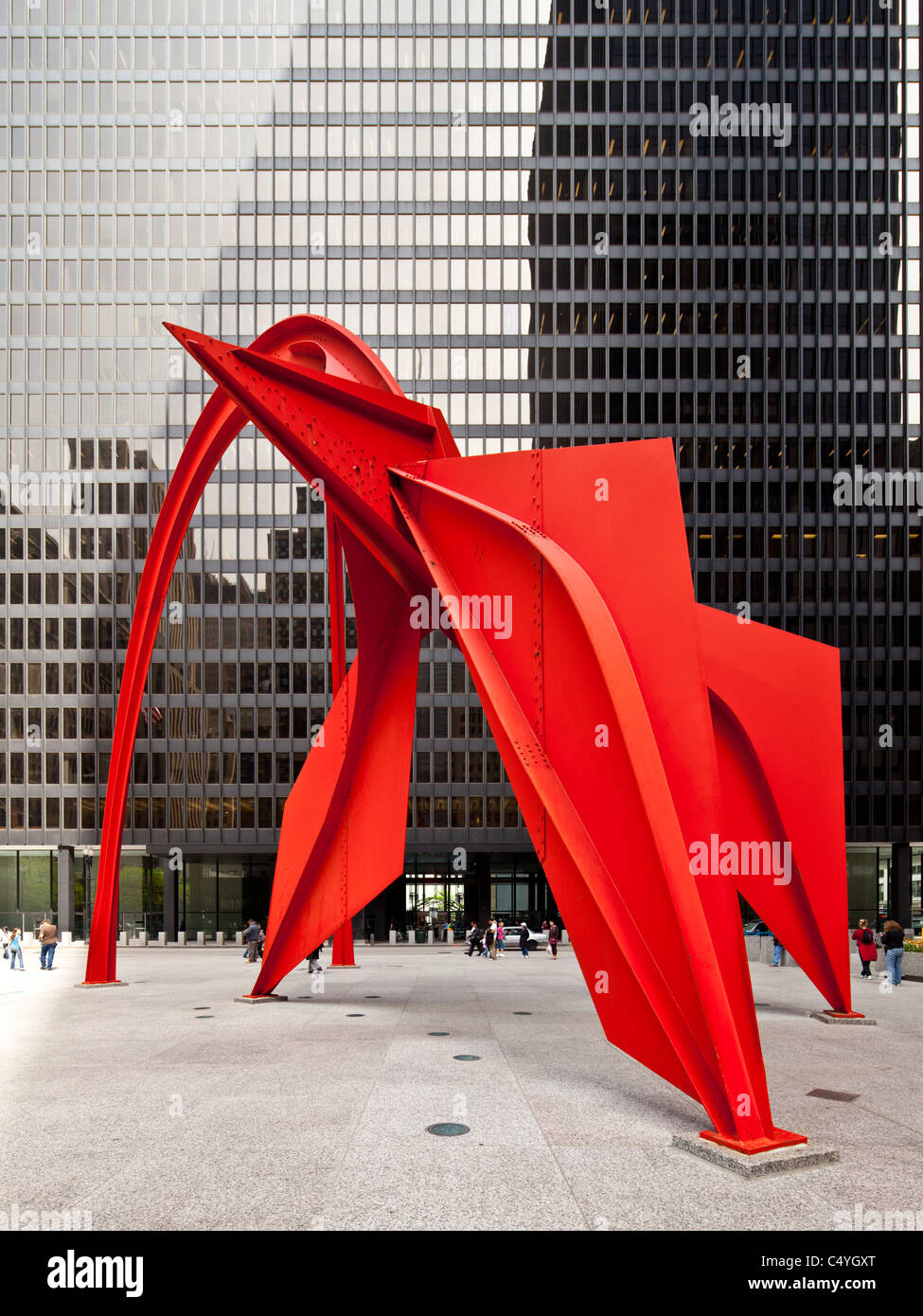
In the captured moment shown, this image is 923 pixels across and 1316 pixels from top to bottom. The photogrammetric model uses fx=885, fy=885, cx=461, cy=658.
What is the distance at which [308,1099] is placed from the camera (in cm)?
930

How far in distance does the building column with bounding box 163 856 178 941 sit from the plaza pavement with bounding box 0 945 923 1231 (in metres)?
37.5

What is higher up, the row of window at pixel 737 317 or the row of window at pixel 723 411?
the row of window at pixel 737 317

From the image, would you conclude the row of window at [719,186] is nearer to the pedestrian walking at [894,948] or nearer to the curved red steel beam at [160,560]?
the curved red steel beam at [160,560]

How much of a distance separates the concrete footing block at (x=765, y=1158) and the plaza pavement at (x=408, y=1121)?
3.9 inches

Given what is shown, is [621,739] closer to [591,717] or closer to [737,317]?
[591,717]

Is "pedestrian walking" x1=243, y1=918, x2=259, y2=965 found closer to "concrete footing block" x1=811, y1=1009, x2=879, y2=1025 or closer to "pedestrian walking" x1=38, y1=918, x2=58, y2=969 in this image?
"pedestrian walking" x1=38, y1=918, x2=58, y2=969

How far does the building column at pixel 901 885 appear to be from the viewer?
174ft

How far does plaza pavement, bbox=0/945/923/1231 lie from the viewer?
6238 mm

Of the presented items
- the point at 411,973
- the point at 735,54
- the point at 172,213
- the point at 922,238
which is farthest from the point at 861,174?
the point at 411,973

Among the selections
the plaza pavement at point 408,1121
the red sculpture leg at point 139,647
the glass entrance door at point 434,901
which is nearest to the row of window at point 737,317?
the glass entrance door at point 434,901

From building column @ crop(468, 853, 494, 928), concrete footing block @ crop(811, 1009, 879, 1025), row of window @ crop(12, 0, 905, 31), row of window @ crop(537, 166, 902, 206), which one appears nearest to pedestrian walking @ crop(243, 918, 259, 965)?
concrete footing block @ crop(811, 1009, 879, 1025)

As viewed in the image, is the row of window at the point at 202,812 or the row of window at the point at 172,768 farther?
the row of window at the point at 172,768

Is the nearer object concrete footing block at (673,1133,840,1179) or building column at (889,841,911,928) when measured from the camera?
concrete footing block at (673,1133,840,1179)

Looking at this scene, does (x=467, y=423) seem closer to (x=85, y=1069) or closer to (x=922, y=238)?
(x=922, y=238)
